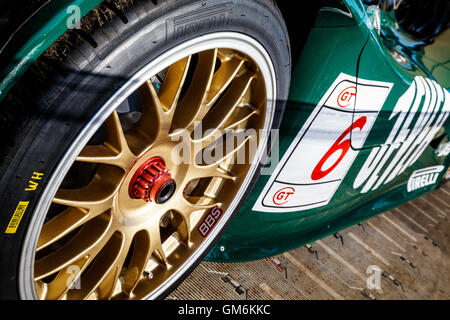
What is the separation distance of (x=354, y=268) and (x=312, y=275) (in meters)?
0.32

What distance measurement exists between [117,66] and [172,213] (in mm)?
721

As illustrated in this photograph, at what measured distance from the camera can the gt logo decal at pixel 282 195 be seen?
1.52 metres

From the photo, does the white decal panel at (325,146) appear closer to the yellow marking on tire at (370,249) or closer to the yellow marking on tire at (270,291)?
the yellow marking on tire at (270,291)

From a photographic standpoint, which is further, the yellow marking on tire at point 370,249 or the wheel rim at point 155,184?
the yellow marking on tire at point 370,249

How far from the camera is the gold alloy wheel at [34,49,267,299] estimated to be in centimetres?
94

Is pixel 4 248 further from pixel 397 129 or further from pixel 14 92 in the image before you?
pixel 397 129

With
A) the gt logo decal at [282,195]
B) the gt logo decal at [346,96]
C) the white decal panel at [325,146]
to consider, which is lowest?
the gt logo decal at [282,195]

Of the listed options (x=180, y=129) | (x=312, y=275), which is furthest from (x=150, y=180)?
(x=312, y=275)

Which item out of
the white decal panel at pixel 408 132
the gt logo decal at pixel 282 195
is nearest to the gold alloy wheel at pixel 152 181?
the gt logo decal at pixel 282 195

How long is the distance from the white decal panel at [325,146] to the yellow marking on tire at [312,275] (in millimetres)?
385

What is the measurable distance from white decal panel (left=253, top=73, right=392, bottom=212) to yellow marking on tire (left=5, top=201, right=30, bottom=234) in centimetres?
88

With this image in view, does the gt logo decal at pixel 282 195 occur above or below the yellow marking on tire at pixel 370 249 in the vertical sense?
above

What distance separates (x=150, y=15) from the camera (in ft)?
2.36

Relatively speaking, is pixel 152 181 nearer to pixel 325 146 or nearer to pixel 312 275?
pixel 325 146
